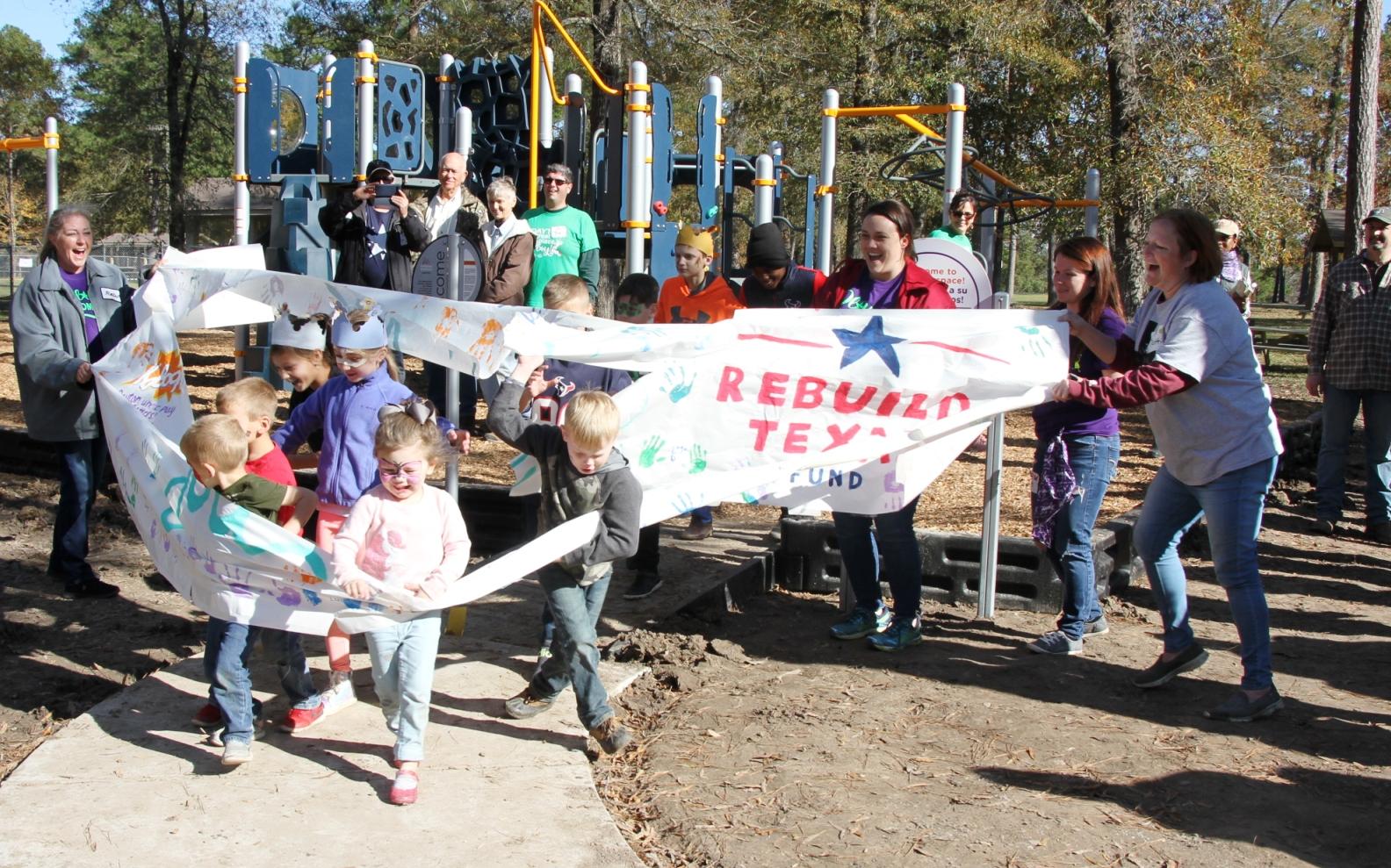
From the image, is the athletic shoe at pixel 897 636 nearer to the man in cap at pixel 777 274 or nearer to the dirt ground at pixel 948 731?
the dirt ground at pixel 948 731

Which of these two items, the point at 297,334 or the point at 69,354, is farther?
the point at 69,354

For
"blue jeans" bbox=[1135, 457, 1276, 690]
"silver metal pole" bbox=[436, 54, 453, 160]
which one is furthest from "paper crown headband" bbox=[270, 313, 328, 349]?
"silver metal pole" bbox=[436, 54, 453, 160]

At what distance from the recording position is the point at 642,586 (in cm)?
654

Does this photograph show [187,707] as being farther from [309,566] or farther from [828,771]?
[828,771]

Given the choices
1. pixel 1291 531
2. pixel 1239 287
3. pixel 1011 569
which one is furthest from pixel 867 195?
pixel 1011 569

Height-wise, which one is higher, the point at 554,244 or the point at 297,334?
the point at 554,244

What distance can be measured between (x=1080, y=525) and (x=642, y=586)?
221 centimetres

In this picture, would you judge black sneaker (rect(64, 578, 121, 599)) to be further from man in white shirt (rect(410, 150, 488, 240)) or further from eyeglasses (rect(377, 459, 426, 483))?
man in white shirt (rect(410, 150, 488, 240))

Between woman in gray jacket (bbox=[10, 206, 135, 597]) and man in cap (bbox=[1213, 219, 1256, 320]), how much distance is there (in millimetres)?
7268

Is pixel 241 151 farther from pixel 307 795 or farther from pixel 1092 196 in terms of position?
pixel 307 795

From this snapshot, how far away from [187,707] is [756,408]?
245 centimetres

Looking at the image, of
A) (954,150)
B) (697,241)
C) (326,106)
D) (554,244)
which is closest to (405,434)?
(697,241)

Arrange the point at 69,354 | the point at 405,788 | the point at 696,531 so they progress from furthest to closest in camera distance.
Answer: the point at 696,531 → the point at 69,354 → the point at 405,788

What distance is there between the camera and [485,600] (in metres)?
6.43
